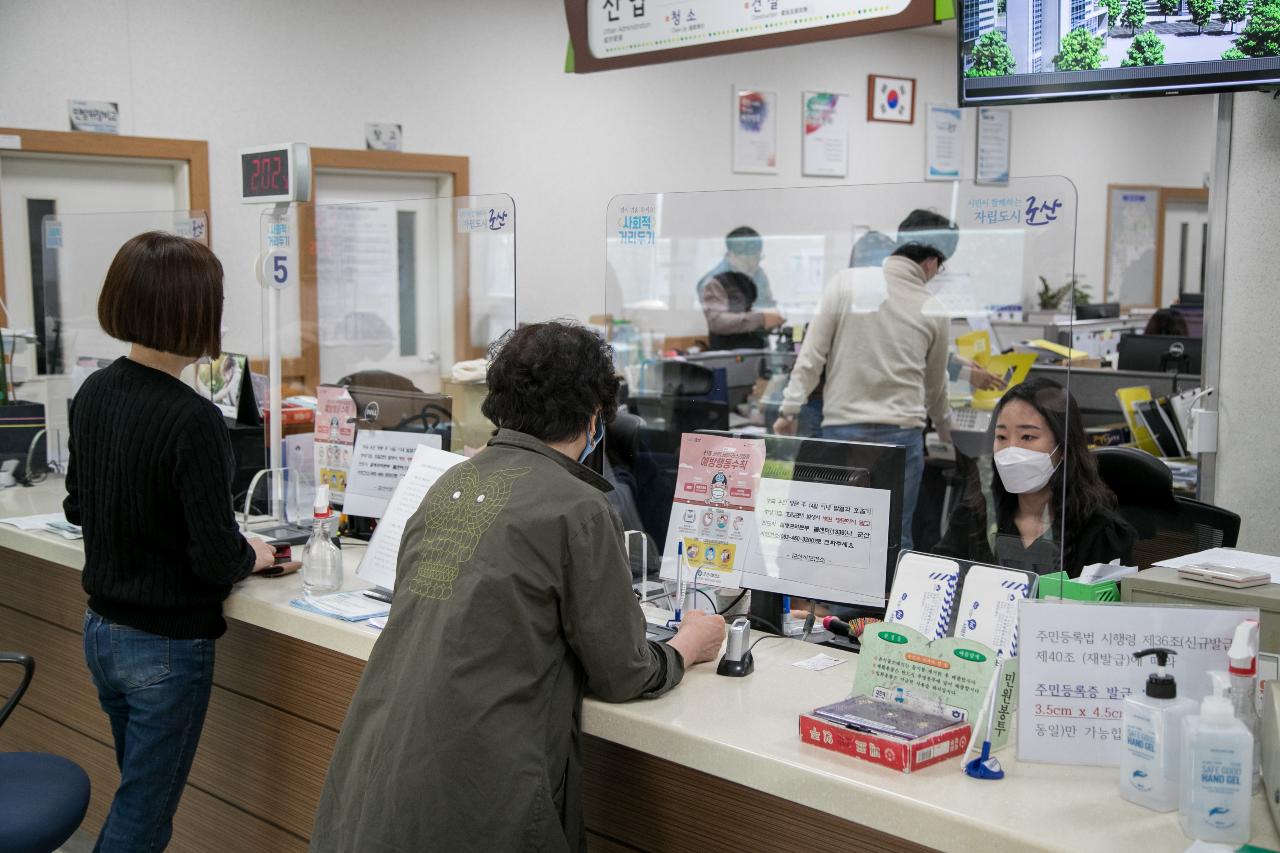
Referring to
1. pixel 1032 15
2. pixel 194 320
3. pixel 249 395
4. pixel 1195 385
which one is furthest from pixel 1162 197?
pixel 194 320

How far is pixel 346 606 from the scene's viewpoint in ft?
7.92

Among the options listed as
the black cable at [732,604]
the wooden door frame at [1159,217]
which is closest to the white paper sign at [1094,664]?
the black cable at [732,604]

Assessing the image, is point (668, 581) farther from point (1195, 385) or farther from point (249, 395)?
point (1195, 385)

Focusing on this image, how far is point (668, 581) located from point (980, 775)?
3.17 ft

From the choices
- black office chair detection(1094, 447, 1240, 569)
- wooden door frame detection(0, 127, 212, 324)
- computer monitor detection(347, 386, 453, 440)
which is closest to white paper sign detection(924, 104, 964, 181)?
wooden door frame detection(0, 127, 212, 324)

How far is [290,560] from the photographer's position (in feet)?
9.03

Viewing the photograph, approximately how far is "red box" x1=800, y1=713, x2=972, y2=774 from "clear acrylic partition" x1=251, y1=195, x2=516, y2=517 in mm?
1218

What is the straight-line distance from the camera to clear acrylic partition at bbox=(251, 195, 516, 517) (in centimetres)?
308

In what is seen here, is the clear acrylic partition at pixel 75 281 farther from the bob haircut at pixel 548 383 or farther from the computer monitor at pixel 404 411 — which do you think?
the bob haircut at pixel 548 383

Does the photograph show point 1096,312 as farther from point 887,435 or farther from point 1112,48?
point 1112,48

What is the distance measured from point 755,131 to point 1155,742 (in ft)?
22.7

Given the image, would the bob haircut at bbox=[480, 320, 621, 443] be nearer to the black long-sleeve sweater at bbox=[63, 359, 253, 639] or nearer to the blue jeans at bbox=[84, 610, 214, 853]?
the black long-sleeve sweater at bbox=[63, 359, 253, 639]

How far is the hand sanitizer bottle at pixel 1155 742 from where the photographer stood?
145 centimetres

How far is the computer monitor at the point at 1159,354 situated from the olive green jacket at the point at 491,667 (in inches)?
167
